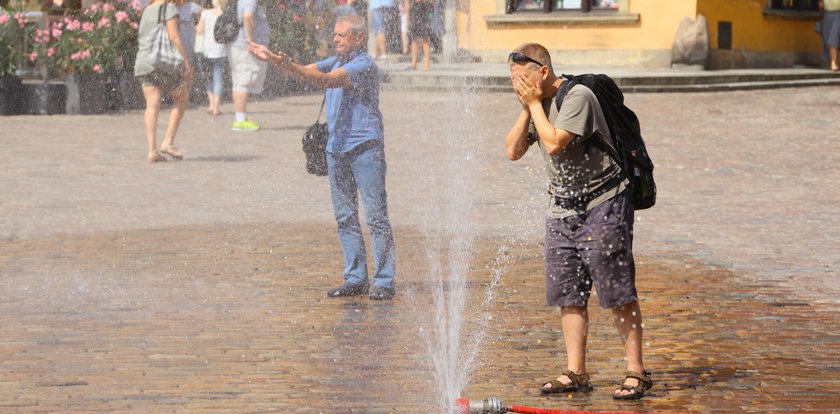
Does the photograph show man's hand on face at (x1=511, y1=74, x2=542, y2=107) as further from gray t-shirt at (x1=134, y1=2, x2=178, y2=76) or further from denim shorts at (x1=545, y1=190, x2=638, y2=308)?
gray t-shirt at (x1=134, y1=2, x2=178, y2=76)

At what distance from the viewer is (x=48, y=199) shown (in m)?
12.0

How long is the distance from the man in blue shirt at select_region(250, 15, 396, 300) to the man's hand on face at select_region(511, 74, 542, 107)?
1.99m

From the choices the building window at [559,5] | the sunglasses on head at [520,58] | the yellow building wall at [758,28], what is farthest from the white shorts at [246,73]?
the yellow building wall at [758,28]

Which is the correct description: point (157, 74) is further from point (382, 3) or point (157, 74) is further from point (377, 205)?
point (382, 3)

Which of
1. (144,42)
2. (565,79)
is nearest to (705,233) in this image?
(565,79)

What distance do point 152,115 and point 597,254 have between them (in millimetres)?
9433

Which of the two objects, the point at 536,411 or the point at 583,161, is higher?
the point at 583,161

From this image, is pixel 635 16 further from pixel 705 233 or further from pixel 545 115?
pixel 545 115

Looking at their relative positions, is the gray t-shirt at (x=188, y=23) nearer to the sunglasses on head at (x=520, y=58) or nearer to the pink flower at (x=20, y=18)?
the pink flower at (x=20, y=18)

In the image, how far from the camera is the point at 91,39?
20406 millimetres

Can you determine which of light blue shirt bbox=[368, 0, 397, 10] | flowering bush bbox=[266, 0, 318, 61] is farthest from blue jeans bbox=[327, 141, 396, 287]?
light blue shirt bbox=[368, 0, 397, 10]

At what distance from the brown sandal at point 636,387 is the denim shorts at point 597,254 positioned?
0.30 meters

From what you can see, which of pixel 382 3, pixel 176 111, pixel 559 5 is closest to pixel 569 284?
pixel 176 111

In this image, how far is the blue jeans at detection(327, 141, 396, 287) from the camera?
805 cm
